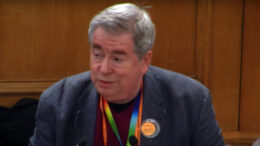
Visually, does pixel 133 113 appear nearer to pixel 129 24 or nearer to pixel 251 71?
pixel 129 24

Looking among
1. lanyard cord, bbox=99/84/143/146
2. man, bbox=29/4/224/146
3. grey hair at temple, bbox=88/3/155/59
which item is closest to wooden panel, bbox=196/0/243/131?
man, bbox=29/4/224/146

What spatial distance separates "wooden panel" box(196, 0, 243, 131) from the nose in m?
1.95

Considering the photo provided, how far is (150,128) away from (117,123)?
16 cm

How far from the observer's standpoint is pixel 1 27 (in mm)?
3654

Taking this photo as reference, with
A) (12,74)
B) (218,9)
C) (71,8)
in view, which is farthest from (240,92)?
(12,74)

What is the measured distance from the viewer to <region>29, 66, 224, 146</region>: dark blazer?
2.21 meters

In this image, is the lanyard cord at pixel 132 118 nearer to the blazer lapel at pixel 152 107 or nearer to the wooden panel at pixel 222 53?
the blazer lapel at pixel 152 107

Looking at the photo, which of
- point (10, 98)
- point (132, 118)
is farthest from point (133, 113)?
point (10, 98)

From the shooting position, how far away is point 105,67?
2.00m

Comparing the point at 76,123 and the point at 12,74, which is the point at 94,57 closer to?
the point at 76,123

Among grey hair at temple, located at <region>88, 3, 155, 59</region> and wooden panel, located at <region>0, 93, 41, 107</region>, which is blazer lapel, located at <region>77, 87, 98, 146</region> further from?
wooden panel, located at <region>0, 93, 41, 107</region>

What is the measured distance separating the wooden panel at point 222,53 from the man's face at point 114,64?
1.79 meters

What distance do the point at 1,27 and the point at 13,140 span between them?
0.85 m

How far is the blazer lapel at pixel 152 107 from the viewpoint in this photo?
7.16 ft
